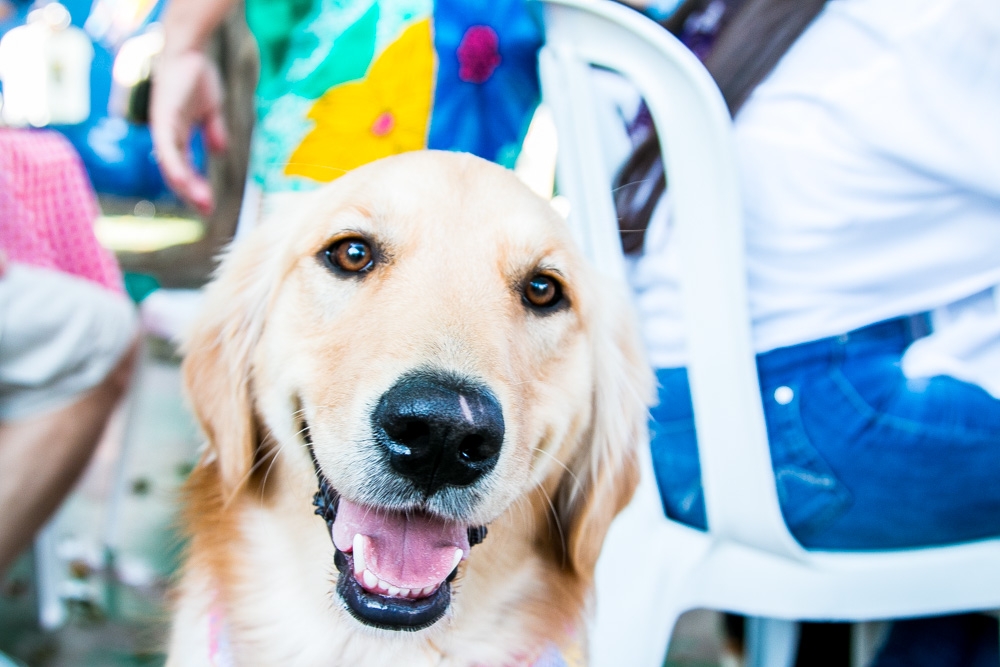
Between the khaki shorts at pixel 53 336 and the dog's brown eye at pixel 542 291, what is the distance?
968 mm

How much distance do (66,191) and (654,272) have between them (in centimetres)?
120

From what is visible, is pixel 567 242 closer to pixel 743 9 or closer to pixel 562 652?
pixel 743 9

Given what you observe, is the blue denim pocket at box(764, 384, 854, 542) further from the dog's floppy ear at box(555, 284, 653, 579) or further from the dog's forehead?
the dog's forehead

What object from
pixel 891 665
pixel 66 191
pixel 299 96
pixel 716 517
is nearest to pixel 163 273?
pixel 66 191

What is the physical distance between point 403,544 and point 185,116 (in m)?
0.76

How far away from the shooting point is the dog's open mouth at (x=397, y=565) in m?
0.89

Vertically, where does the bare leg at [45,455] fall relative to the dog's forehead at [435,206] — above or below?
below

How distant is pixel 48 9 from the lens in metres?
1.64

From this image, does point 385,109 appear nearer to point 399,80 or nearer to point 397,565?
point 399,80

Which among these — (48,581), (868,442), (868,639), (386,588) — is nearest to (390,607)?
(386,588)

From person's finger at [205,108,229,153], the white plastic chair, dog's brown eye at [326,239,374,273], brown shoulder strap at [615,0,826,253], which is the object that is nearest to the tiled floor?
the white plastic chair

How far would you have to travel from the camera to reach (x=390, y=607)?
35.2 inches

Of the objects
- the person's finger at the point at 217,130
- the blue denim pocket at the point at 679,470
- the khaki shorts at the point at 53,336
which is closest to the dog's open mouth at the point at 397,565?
the blue denim pocket at the point at 679,470

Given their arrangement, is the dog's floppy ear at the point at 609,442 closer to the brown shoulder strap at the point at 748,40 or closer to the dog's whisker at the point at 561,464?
the dog's whisker at the point at 561,464
